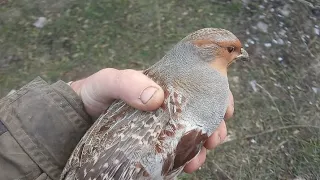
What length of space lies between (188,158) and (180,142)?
170 mm

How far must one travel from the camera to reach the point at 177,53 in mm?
2889

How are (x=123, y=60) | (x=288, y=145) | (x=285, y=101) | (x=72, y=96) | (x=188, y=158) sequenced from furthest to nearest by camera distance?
(x=123, y=60) < (x=285, y=101) < (x=288, y=145) < (x=72, y=96) < (x=188, y=158)

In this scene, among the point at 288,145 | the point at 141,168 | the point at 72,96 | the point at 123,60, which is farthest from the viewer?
the point at 123,60

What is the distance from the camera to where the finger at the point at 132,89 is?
2.61 metres

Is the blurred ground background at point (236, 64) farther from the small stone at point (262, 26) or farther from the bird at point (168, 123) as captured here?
the bird at point (168, 123)

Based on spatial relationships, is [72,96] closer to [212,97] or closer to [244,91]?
[212,97]

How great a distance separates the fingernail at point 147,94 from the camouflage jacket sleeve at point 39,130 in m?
0.73

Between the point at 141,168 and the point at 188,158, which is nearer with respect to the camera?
the point at 141,168

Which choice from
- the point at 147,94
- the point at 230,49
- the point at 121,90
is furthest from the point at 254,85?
the point at 147,94

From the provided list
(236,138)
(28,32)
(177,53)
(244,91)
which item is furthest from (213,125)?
(28,32)

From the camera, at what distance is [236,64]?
492 cm

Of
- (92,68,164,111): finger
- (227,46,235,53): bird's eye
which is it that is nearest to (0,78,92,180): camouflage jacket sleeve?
(92,68,164,111): finger

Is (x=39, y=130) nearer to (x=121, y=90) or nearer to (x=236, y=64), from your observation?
(x=121, y=90)

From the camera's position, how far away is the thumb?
8.61 feet
